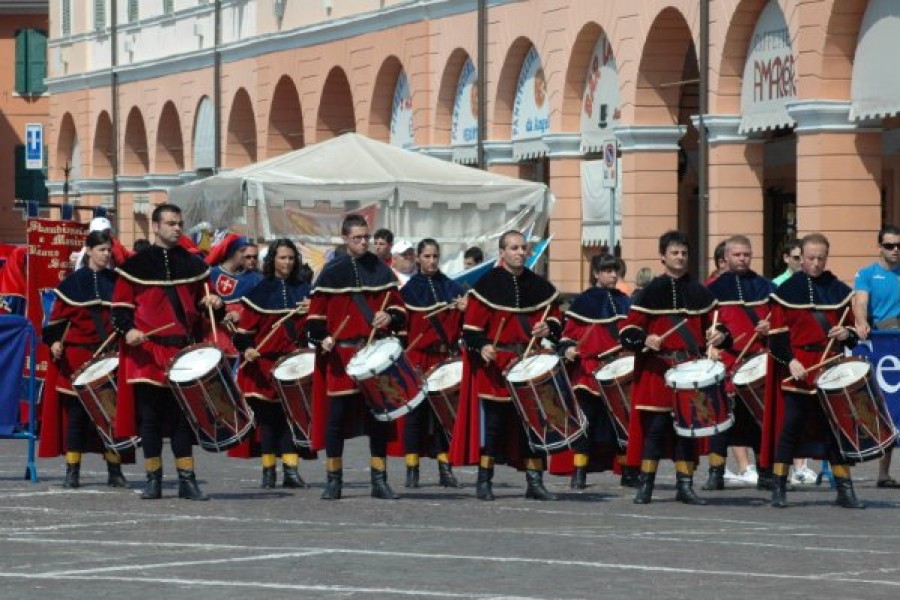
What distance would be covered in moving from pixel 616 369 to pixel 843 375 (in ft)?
8.64

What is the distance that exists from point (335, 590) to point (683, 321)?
557 centimetres

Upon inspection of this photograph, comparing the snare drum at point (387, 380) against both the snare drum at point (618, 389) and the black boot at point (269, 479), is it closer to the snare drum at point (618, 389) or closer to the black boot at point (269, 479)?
the black boot at point (269, 479)

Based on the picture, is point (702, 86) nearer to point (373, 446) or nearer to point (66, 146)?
point (373, 446)

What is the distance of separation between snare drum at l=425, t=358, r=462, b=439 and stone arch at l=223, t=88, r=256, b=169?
118 feet

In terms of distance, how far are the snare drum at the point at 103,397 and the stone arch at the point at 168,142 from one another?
41841 millimetres

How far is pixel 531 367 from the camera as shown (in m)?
17.6

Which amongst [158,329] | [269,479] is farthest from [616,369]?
[158,329]

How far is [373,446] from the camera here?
1811cm

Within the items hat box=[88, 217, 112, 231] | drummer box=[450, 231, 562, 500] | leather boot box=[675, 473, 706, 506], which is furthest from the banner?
leather boot box=[675, 473, 706, 506]

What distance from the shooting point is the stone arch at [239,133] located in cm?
5497

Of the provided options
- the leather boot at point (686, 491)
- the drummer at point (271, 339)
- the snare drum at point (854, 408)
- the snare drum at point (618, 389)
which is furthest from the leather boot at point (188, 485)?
the snare drum at point (854, 408)

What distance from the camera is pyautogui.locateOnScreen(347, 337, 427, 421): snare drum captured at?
1770cm

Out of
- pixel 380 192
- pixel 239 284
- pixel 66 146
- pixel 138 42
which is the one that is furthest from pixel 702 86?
pixel 66 146

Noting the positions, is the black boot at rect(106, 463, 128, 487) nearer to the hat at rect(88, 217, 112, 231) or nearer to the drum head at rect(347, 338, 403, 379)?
the hat at rect(88, 217, 112, 231)
